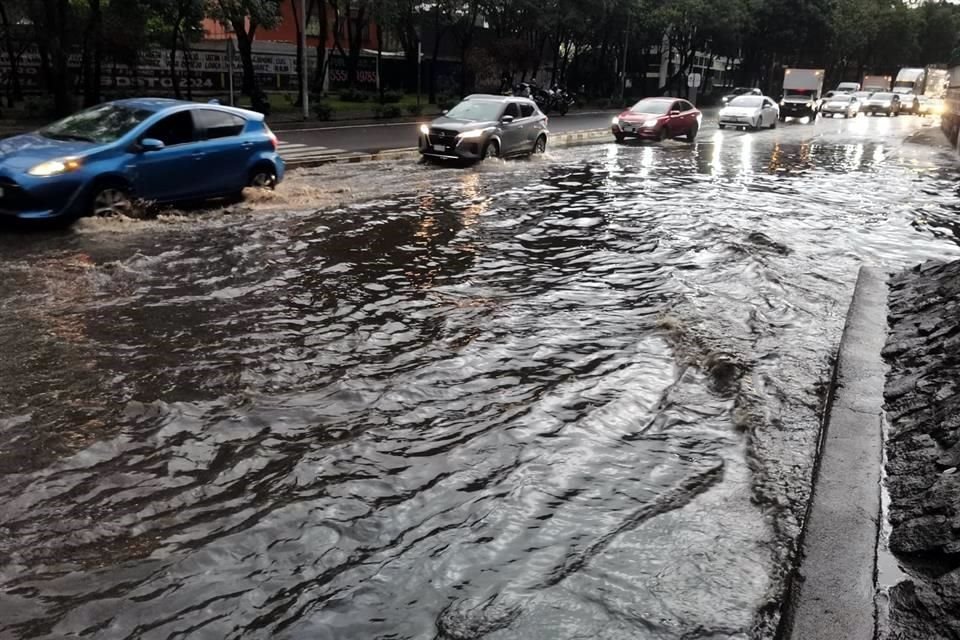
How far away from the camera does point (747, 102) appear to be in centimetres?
3466

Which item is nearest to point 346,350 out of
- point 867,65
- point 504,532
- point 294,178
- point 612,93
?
point 504,532

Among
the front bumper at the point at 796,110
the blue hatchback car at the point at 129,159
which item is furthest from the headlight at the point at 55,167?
the front bumper at the point at 796,110

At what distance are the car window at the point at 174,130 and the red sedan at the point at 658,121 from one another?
17.7 meters

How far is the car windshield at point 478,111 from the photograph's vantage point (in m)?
18.5

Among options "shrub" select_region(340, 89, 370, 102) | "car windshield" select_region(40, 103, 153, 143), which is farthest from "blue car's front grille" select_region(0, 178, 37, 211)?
"shrub" select_region(340, 89, 370, 102)

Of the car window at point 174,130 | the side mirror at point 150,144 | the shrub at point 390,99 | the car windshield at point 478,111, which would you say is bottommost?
the side mirror at point 150,144

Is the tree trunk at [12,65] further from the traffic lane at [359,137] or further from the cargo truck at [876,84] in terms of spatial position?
the cargo truck at [876,84]

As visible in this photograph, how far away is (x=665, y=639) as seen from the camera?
3.29 meters

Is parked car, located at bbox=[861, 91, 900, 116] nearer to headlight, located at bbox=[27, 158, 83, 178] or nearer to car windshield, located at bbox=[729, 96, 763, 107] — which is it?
car windshield, located at bbox=[729, 96, 763, 107]

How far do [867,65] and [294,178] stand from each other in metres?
87.9

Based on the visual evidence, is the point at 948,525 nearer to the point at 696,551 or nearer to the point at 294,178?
the point at 696,551

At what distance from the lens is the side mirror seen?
9883 millimetres

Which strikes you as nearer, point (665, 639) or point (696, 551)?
point (665, 639)

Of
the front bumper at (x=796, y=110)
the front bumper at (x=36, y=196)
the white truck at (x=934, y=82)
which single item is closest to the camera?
the front bumper at (x=36, y=196)
